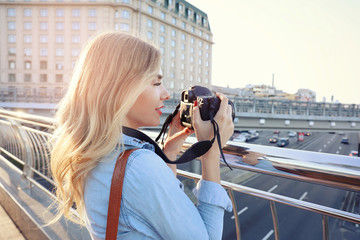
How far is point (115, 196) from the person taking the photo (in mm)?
824

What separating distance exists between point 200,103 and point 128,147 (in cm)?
33

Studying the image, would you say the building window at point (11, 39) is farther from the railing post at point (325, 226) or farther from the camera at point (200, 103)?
the railing post at point (325, 226)

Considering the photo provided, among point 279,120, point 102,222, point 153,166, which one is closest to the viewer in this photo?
point 153,166

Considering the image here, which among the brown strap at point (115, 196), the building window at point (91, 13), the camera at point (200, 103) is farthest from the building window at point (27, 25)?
the brown strap at point (115, 196)

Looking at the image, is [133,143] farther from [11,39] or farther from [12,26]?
[12,26]

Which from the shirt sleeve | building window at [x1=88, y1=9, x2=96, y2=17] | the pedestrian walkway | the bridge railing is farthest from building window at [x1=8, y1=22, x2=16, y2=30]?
the shirt sleeve

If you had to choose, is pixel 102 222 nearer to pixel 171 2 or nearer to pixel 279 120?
pixel 279 120

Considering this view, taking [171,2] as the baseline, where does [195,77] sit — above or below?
below

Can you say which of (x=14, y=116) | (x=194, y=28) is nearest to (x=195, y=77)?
(x=194, y=28)

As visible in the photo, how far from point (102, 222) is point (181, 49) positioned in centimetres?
5498

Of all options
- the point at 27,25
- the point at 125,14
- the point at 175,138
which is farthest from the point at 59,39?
the point at 175,138

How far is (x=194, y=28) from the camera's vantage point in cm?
5722

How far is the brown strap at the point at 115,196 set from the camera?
82 centimetres

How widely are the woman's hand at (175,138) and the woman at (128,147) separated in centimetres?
20
